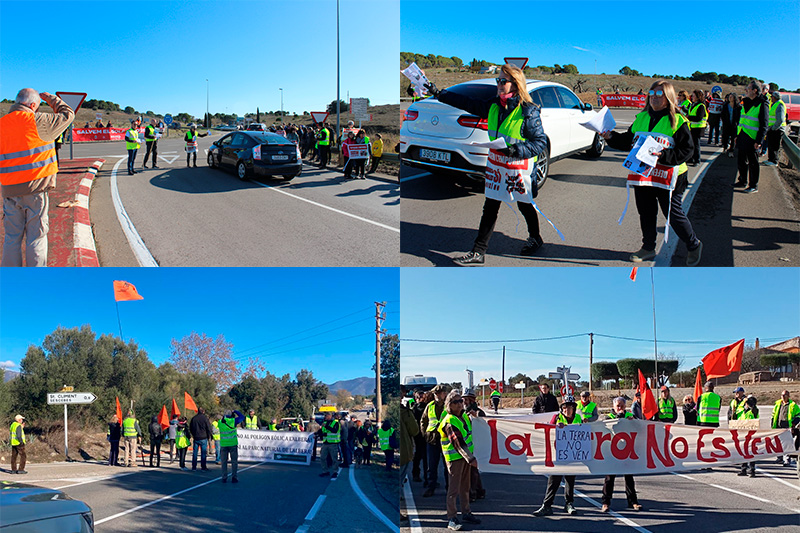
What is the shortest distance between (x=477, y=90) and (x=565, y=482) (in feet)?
18.1

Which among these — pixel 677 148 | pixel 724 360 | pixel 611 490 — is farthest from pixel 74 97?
pixel 724 360

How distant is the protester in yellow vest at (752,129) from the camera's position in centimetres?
1015

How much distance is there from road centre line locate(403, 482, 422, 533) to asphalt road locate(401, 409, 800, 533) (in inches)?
0.5

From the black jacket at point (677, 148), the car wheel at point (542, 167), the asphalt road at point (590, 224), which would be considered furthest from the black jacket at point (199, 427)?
the black jacket at point (677, 148)

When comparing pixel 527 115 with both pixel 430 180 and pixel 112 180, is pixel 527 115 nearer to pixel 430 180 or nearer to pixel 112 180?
pixel 430 180

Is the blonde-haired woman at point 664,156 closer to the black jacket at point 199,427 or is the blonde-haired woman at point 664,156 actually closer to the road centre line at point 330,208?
the road centre line at point 330,208

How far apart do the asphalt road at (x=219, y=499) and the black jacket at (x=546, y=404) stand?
8.82ft

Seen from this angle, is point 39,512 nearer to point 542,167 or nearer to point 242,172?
point 542,167

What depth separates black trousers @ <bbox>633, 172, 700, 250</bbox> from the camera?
22.2ft

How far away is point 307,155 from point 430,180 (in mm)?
15414

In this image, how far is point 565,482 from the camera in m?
6.57

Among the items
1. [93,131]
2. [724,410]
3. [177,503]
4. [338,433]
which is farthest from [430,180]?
[93,131]

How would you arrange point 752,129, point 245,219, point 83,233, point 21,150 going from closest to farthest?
1. point 21,150
2. point 83,233
3. point 752,129
4. point 245,219

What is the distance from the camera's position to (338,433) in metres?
10.9
